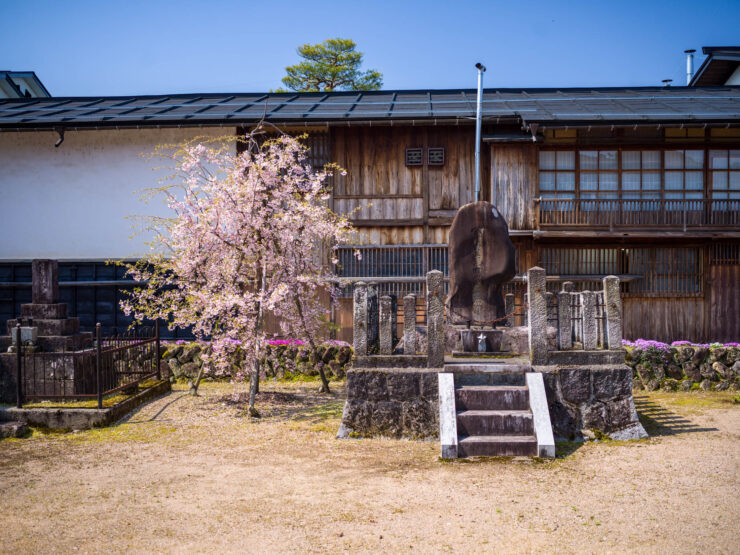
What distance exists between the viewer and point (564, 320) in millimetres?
9328

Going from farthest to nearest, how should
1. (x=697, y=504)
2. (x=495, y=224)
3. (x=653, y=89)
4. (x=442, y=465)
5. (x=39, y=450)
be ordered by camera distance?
1. (x=653, y=89)
2. (x=495, y=224)
3. (x=39, y=450)
4. (x=442, y=465)
5. (x=697, y=504)

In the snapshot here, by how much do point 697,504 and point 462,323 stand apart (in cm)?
515

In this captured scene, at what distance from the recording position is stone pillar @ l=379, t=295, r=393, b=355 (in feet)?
31.2

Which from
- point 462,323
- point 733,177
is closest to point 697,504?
point 462,323

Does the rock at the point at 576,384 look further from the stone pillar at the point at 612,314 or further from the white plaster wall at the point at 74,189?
the white plaster wall at the point at 74,189

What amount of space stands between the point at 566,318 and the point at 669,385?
16.4 ft

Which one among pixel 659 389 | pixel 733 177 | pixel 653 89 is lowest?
pixel 659 389

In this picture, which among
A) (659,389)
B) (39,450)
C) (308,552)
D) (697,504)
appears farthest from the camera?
(659,389)

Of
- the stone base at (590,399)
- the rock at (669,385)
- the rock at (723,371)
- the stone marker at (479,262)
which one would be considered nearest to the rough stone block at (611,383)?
the stone base at (590,399)

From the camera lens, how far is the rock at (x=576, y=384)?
29.7 ft

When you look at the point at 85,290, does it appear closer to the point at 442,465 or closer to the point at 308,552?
the point at 442,465

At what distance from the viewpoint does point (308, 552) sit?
5238 mm

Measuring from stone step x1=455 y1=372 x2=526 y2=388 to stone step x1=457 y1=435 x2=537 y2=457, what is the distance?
1125 mm

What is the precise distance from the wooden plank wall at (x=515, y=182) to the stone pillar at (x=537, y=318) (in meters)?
7.42
